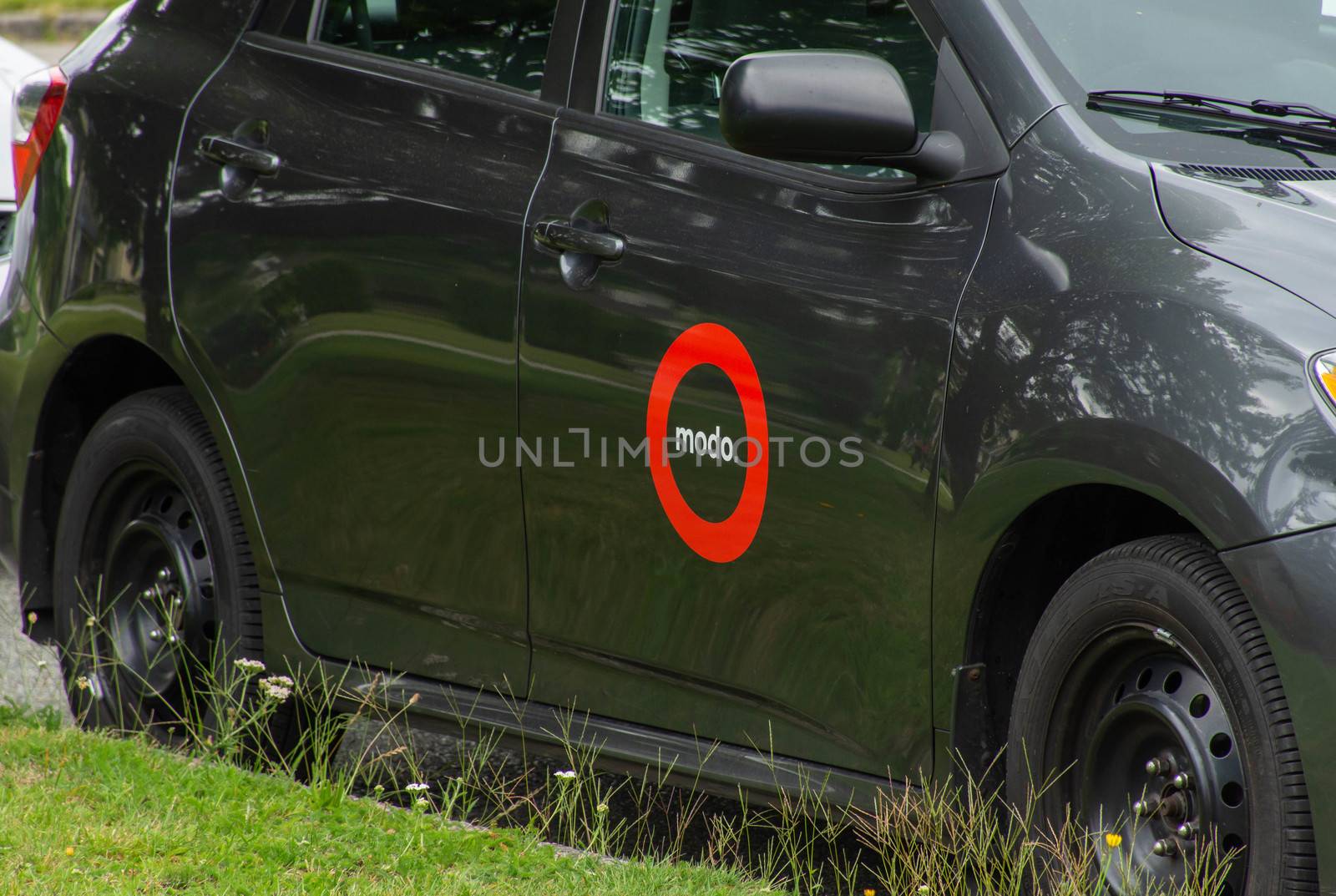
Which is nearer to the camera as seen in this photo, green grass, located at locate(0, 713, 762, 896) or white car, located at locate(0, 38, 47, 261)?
green grass, located at locate(0, 713, 762, 896)

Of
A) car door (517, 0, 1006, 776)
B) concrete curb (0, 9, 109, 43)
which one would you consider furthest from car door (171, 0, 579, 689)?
concrete curb (0, 9, 109, 43)

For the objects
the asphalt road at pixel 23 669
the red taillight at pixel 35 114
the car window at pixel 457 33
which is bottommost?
the asphalt road at pixel 23 669

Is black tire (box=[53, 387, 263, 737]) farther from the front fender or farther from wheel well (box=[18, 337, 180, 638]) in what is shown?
the front fender

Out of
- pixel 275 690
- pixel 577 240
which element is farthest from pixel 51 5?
pixel 577 240

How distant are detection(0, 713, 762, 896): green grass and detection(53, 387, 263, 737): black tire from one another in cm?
49

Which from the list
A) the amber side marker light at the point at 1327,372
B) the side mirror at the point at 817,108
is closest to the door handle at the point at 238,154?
the side mirror at the point at 817,108

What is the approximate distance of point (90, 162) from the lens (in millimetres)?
4305

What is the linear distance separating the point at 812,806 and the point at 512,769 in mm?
1654

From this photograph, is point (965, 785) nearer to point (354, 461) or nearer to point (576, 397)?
point (576, 397)

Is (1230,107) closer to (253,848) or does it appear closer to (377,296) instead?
(377,296)

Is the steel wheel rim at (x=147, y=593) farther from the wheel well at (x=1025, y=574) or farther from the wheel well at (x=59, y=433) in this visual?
the wheel well at (x=1025, y=574)

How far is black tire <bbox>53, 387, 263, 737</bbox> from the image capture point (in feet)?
13.5

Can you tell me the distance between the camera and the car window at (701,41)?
3305 millimetres

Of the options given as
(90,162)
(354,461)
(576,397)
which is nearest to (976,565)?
(576,397)
